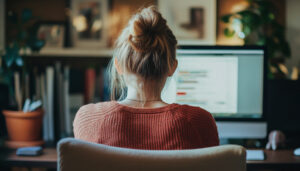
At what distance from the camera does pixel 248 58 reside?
151 centimetres

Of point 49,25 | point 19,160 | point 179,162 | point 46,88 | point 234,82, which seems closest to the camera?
point 179,162

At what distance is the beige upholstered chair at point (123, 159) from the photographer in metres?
0.61

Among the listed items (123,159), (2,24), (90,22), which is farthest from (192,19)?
(123,159)

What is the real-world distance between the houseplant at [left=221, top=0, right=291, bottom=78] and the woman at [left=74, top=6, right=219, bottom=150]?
1136mm

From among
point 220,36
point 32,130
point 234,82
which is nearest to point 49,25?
point 32,130

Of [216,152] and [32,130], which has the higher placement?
[216,152]

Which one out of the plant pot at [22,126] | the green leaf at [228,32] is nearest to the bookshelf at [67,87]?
the plant pot at [22,126]

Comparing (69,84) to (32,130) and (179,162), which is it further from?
(179,162)

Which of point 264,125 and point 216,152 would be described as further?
point 264,125

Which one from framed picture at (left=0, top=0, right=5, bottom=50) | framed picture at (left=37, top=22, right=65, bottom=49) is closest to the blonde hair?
framed picture at (left=37, top=22, right=65, bottom=49)

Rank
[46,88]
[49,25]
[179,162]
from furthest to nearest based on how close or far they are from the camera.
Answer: [49,25] → [46,88] → [179,162]

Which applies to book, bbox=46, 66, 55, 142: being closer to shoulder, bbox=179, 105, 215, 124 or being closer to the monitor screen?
the monitor screen

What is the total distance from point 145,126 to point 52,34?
1421 mm

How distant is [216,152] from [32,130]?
1.13 m
